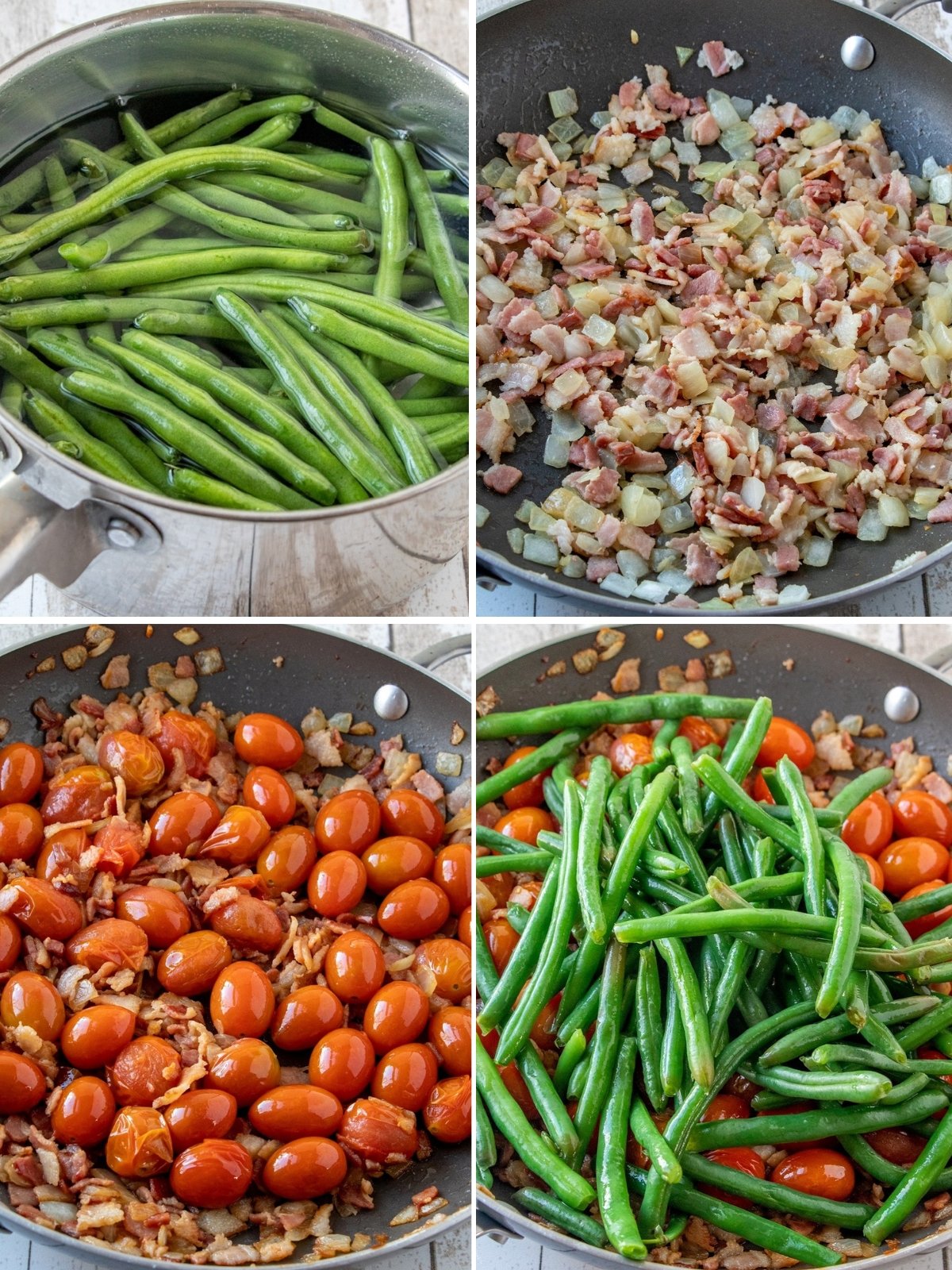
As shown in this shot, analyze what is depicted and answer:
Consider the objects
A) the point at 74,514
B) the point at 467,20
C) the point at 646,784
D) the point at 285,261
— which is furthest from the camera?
the point at 467,20

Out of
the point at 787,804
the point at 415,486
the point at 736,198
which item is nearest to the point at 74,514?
the point at 415,486

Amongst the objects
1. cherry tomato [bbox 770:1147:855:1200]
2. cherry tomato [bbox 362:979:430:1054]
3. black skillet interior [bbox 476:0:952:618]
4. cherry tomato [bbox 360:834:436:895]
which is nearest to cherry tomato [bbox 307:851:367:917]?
cherry tomato [bbox 360:834:436:895]

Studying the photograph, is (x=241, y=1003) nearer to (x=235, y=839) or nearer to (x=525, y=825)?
(x=235, y=839)

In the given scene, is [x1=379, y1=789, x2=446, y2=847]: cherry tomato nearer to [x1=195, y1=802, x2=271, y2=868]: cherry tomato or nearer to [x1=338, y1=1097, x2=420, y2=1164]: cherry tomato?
[x1=195, y1=802, x2=271, y2=868]: cherry tomato

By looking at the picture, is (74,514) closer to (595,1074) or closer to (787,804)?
Result: (595,1074)

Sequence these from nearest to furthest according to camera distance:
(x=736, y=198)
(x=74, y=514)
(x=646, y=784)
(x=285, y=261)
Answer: (x=74, y=514)
(x=285, y=261)
(x=646, y=784)
(x=736, y=198)

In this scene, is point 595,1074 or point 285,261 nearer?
point 595,1074

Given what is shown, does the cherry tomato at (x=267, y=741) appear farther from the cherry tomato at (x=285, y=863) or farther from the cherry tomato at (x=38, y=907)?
the cherry tomato at (x=38, y=907)
